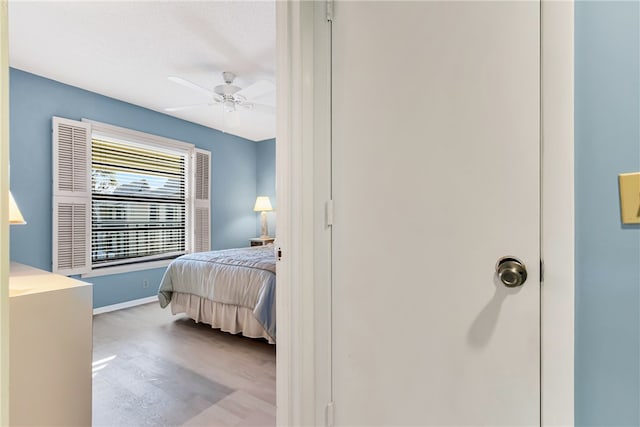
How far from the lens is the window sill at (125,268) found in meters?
3.59

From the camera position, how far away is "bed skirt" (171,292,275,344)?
Result: 110 inches

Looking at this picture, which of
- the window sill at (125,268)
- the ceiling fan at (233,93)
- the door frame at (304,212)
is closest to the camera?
the door frame at (304,212)

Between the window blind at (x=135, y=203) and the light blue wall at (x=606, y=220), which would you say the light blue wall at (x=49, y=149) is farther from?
the light blue wall at (x=606, y=220)

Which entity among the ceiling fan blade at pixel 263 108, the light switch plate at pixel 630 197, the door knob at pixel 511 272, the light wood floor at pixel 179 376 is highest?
the ceiling fan blade at pixel 263 108

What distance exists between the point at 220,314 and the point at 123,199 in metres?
2.06

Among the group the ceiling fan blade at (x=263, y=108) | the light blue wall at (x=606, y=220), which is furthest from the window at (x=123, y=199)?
the light blue wall at (x=606, y=220)

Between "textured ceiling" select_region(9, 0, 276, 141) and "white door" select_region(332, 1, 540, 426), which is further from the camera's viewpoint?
"textured ceiling" select_region(9, 0, 276, 141)

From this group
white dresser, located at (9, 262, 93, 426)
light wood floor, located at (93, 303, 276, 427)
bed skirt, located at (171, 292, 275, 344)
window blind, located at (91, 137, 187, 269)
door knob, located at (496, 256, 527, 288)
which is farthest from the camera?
window blind, located at (91, 137, 187, 269)

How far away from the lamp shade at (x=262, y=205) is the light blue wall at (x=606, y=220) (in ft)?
16.1

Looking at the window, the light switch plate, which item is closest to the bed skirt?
the window

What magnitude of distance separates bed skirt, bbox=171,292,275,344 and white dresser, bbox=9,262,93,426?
1.36 metres

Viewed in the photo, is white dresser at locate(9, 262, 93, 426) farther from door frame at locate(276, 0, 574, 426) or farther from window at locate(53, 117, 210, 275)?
window at locate(53, 117, 210, 275)

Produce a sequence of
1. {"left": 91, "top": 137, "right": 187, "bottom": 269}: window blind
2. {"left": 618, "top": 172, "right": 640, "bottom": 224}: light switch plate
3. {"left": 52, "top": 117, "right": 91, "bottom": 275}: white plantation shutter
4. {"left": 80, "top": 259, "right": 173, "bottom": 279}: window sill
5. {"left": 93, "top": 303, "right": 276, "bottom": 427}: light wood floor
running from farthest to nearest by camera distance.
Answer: {"left": 91, "top": 137, "right": 187, "bottom": 269}: window blind
{"left": 80, "top": 259, "right": 173, "bottom": 279}: window sill
{"left": 52, "top": 117, "right": 91, "bottom": 275}: white plantation shutter
{"left": 93, "top": 303, "right": 276, "bottom": 427}: light wood floor
{"left": 618, "top": 172, "right": 640, "bottom": 224}: light switch plate

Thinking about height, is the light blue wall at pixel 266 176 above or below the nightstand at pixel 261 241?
above
